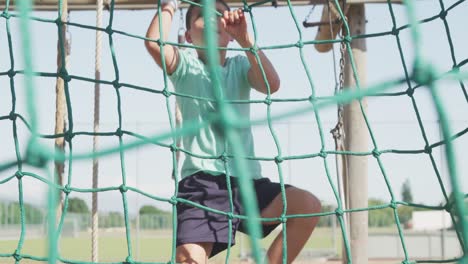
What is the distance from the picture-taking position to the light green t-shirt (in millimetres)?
1420

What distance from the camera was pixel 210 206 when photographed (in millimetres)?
1385

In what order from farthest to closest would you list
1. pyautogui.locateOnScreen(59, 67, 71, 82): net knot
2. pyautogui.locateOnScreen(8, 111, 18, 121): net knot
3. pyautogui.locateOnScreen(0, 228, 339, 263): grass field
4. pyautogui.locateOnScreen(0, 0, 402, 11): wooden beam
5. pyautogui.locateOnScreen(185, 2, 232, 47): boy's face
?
pyautogui.locateOnScreen(0, 228, 339, 263): grass field < pyautogui.locateOnScreen(0, 0, 402, 11): wooden beam < pyautogui.locateOnScreen(185, 2, 232, 47): boy's face < pyautogui.locateOnScreen(8, 111, 18, 121): net knot < pyautogui.locateOnScreen(59, 67, 71, 82): net knot

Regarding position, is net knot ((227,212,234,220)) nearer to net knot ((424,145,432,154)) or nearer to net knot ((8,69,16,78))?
net knot ((424,145,432,154))

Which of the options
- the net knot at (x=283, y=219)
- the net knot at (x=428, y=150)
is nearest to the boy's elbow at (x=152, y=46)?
the net knot at (x=283, y=219)

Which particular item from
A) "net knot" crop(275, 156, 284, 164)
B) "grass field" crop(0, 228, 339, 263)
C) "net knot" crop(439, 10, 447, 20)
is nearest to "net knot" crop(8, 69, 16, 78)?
"net knot" crop(275, 156, 284, 164)

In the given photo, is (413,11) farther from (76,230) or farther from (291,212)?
(76,230)

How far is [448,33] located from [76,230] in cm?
1259

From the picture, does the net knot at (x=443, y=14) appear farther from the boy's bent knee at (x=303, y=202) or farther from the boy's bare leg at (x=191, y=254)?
the boy's bare leg at (x=191, y=254)

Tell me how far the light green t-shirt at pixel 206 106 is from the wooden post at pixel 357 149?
789 mm

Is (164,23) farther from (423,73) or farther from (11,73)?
(423,73)

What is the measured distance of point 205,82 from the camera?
58.8 inches

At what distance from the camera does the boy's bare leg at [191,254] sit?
4.39ft

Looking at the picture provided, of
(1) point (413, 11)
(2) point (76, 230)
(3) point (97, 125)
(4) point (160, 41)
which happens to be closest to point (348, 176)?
(3) point (97, 125)

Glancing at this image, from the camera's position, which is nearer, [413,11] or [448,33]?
[413,11]
